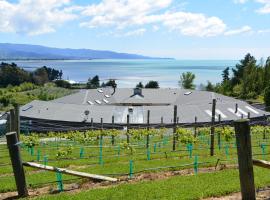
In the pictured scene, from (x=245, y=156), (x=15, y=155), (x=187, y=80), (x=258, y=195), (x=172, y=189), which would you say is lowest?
(x=172, y=189)

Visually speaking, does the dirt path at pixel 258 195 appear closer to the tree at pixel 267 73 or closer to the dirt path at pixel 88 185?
the dirt path at pixel 88 185

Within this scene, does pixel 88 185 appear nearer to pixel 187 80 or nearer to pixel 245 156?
pixel 245 156

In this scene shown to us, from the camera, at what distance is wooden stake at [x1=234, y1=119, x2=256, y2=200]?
7516 mm

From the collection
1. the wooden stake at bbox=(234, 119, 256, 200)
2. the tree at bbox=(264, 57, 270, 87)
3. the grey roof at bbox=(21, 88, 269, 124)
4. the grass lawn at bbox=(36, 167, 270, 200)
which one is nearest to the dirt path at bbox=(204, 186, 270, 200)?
the grass lawn at bbox=(36, 167, 270, 200)

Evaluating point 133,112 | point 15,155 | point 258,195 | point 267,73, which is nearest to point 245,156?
point 258,195

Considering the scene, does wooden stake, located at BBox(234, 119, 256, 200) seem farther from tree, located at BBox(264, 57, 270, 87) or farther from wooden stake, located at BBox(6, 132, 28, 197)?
tree, located at BBox(264, 57, 270, 87)

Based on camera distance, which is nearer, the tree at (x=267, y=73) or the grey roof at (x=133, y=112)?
the grey roof at (x=133, y=112)

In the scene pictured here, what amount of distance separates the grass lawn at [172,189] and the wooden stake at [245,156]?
Answer: 2559 millimetres

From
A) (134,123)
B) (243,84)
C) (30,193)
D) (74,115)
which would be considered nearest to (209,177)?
(30,193)

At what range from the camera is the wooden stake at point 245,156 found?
296 inches

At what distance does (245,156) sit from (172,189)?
146 inches

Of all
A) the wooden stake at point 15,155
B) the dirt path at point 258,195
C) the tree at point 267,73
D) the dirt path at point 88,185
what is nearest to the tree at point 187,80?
the tree at point 267,73

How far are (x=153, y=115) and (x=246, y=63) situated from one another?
237 feet

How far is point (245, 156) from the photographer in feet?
24.9
